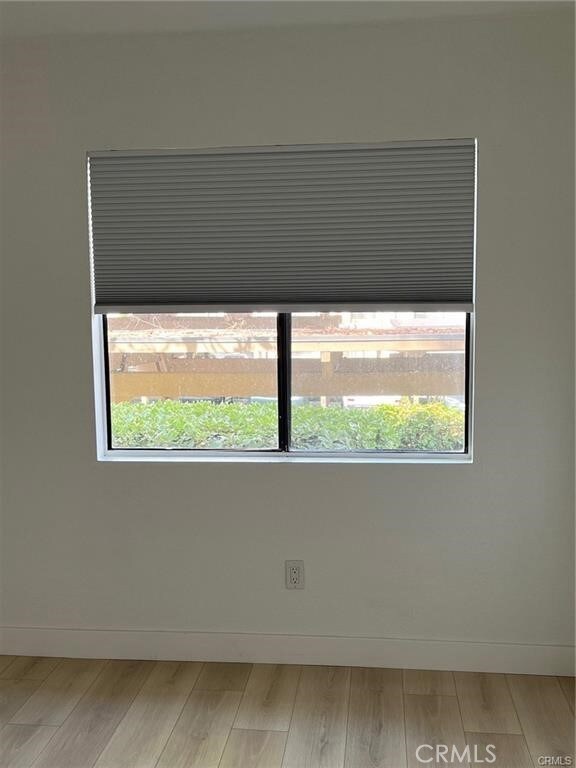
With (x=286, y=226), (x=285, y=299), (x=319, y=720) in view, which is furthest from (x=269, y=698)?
(x=286, y=226)

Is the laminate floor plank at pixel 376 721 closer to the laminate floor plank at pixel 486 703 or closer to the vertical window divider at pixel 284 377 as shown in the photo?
the laminate floor plank at pixel 486 703

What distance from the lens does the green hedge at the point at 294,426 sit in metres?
2.96

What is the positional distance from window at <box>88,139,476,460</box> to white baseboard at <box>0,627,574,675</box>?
0.76 metres

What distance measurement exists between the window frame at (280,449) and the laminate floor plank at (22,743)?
1.04 meters

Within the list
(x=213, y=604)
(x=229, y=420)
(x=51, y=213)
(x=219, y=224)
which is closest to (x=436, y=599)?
(x=213, y=604)

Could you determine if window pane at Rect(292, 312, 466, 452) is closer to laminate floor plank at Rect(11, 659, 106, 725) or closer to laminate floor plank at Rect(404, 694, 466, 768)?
laminate floor plank at Rect(404, 694, 466, 768)

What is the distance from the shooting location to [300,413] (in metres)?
3.01

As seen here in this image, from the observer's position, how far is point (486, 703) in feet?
8.63

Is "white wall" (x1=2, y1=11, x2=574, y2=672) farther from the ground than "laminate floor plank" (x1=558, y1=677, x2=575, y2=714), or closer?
farther from the ground

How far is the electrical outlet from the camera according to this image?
116 inches

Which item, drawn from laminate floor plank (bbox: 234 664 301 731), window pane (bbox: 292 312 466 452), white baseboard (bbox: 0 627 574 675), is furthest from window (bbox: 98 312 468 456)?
laminate floor plank (bbox: 234 664 301 731)

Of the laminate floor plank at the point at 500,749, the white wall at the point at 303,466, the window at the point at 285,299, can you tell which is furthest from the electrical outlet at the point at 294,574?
the laminate floor plank at the point at 500,749

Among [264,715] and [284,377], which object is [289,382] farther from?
[264,715]

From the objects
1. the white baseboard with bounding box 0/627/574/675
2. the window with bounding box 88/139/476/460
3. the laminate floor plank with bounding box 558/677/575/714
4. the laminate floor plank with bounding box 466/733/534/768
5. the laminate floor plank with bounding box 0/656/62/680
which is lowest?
the laminate floor plank with bounding box 466/733/534/768
